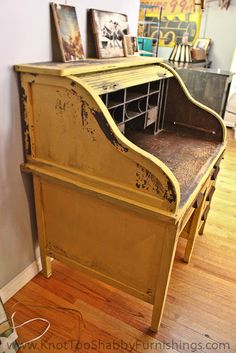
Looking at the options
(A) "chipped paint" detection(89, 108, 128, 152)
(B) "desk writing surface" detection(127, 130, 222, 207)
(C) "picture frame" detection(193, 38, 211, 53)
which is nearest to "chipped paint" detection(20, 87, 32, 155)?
(A) "chipped paint" detection(89, 108, 128, 152)

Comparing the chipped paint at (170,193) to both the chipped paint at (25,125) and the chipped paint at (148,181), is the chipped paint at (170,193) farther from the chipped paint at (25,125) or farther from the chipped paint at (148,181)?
the chipped paint at (25,125)

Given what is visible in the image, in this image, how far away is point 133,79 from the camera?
1399mm

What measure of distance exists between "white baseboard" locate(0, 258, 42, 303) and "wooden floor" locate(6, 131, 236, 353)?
3cm

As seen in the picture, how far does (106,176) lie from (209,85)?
2229 millimetres

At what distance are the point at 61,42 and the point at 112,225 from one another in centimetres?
86

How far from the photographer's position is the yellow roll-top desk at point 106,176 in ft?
3.59

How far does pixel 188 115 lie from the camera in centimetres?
183

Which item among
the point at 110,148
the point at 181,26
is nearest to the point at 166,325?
the point at 110,148

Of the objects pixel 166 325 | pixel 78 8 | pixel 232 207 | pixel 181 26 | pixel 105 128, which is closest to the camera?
pixel 105 128

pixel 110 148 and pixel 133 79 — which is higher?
pixel 133 79

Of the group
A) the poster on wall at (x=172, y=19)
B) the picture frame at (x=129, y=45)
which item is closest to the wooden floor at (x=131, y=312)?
the picture frame at (x=129, y=45)

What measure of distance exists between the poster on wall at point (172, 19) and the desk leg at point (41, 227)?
11.4ft

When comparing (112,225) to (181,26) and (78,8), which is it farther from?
(181,26)

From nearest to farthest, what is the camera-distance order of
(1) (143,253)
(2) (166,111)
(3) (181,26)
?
(1) (143,253)
(2) (166,111)
(3) (181,26)
